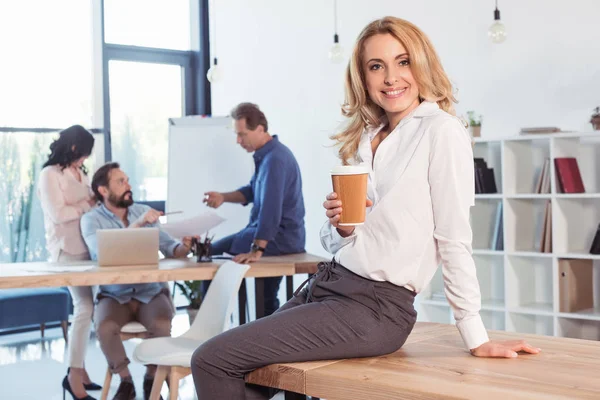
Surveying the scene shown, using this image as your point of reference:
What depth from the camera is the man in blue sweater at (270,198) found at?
4.84 metres

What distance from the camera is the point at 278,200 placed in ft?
16.0

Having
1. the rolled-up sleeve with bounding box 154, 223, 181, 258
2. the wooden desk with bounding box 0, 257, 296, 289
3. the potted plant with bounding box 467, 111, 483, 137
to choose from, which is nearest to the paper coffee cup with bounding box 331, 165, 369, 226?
the wooden desk with bounding box 0, 257, 296, 289

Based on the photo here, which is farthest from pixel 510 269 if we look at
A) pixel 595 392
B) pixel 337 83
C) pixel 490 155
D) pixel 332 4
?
pixel 595 392

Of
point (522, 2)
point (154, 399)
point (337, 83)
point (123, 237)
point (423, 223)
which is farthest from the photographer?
point (337, 83)

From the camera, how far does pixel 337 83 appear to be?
687 cm

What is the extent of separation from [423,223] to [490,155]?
3.69 m

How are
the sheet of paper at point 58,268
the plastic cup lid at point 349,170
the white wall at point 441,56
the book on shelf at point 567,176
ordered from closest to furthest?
the plastic cup lid at point 349,170 → the sheet of paper at point 58,268 → the book on shelf at point 567,176 → the white wall at point 441,56

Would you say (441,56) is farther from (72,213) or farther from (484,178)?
(72,213)

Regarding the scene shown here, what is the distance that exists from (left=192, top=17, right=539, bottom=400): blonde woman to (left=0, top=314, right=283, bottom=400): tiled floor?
296cm

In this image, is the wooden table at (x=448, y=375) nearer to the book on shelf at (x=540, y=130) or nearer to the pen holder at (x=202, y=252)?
the pen holder at (x=202, y=252)

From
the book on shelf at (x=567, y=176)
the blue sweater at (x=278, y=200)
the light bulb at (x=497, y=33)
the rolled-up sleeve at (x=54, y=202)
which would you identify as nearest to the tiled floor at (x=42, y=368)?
the blue sweater at (x=278, y=200)

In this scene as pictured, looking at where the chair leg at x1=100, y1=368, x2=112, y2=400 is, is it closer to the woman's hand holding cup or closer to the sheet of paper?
the sheet of paper

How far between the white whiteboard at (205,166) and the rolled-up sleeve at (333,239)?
191 inches

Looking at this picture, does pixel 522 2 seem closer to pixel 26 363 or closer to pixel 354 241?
pixel 354 241
